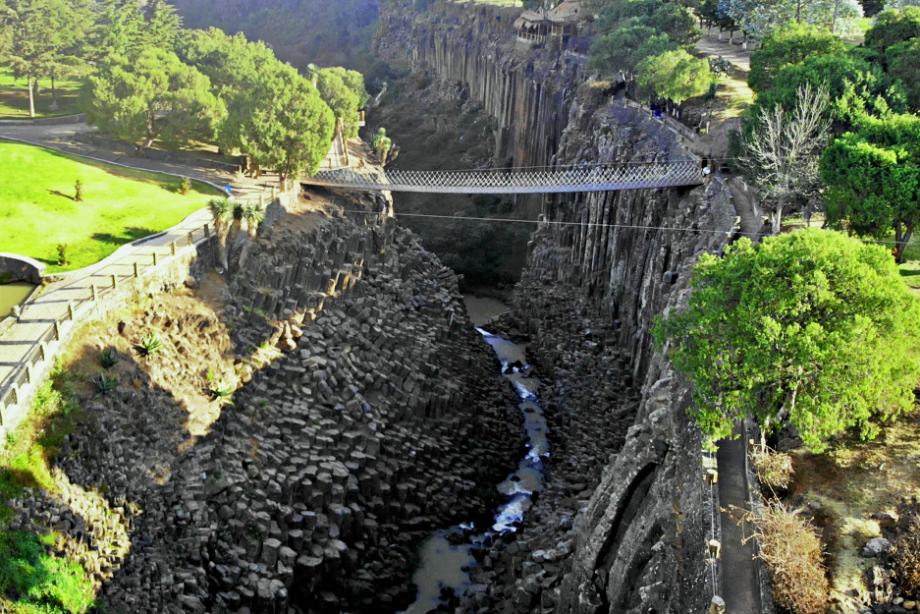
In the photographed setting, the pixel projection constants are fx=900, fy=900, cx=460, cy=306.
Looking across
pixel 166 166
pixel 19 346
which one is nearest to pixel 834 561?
pixel 19 346

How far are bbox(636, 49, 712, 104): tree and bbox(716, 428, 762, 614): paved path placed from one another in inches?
1683

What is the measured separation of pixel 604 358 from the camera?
54.4 m

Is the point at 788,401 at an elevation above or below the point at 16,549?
above

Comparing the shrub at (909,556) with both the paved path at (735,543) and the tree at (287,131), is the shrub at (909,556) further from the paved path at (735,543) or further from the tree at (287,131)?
the tree at (287,131)

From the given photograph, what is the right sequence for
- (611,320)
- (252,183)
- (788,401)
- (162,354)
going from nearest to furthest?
1. (788,401)
2. (162,354)
3. (611,320)
4. (252,183)

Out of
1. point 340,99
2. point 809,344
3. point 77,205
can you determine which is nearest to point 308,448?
point 77,205

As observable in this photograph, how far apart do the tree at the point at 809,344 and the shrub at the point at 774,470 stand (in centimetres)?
93

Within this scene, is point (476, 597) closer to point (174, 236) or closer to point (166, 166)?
point (174, 236)

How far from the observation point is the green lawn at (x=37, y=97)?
7900 centimetres

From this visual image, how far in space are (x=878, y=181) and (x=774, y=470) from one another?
17413 mm

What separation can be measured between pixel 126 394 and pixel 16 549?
9433 millimetres

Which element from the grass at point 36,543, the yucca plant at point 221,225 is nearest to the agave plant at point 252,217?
the yucca plant at point 221,225

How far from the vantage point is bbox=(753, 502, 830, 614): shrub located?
806 inches

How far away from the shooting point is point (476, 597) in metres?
37.7
